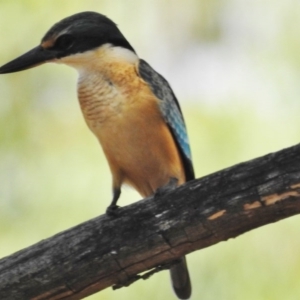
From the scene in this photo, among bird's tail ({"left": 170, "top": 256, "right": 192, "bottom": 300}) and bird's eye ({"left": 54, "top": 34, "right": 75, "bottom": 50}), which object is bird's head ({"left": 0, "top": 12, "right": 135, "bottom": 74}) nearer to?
bird's eye ({"left": 54, "top": 34, "right": 75, "bottom": 50})

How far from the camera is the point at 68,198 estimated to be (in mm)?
3854

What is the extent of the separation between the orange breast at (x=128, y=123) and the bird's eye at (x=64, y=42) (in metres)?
0.17

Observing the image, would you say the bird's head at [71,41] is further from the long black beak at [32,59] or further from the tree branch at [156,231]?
the tree branch at [156,231]

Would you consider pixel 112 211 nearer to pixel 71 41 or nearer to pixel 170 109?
pixel 170 109

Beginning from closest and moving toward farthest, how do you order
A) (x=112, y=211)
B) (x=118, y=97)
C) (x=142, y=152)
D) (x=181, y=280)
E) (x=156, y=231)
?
(x=156, y=231)
(x=112, y=211)
(x=118, y=97)
(x=142, y=152)
(x=181, y=280)

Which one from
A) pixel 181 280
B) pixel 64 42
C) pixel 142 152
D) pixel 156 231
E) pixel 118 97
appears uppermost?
pixel 64 42

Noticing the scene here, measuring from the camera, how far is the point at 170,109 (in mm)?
3107

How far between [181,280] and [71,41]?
1.16m

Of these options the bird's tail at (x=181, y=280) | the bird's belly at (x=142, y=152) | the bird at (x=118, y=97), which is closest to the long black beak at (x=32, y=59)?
the bird at (x=118, y=97)

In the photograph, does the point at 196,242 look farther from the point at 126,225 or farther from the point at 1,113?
the point at 1,113

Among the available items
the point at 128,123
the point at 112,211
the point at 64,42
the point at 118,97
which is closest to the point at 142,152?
the point at 128,123

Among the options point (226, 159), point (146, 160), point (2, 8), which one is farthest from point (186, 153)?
point (2, 8)

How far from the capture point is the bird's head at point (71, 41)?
2910mm

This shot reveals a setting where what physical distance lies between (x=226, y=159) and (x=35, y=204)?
3.46 ft
